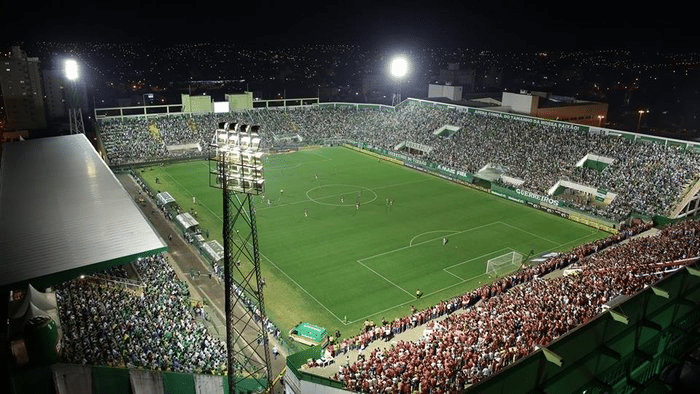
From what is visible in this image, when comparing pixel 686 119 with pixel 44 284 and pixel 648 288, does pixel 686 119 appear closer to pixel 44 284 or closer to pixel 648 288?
pixel 648 288

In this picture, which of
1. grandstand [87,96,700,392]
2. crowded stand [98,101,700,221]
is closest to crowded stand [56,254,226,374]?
grandstand [87,96,700,392]

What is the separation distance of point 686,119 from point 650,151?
54.2 m

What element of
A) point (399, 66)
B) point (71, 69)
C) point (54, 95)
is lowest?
point (54, 95)

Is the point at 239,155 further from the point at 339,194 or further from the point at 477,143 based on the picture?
the point at 477,143

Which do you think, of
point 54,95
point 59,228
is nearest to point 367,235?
point 59,228

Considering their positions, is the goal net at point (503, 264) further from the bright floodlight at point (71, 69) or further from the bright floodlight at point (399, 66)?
the bright floodlight at point (399, 66)

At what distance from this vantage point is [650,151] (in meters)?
46.4

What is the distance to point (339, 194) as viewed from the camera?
162ft

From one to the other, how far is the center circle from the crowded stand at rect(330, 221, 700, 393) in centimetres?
2209

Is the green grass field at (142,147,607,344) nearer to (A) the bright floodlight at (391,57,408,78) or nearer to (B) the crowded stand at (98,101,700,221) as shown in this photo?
(B) the crowded stand at (98,101,700,221)

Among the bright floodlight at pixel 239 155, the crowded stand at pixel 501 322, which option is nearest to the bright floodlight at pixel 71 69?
the crowded stand at pixel 501 322

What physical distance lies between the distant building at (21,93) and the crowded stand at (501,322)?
83272 mm

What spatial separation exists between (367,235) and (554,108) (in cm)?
4740

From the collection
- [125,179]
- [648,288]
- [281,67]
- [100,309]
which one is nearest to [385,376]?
[648,288]
